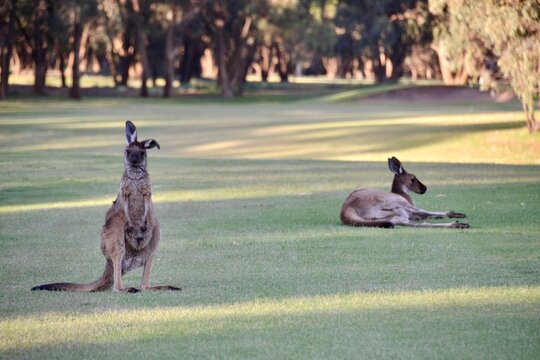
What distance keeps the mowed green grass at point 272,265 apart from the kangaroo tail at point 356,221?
0.16 meters

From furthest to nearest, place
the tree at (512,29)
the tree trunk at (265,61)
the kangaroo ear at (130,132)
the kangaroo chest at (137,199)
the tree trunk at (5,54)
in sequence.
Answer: the tree trunk at (265,61) → the tree trunk at (5,54) → the tree at (512,29) → the kangaroo chest at (137,199) → the kangaroo ear at (130,132)

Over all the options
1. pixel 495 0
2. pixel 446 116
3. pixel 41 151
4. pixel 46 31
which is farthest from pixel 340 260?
pixel 46 31

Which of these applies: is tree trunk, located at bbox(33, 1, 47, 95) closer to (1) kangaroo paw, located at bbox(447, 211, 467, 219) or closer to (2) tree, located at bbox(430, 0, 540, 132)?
(2) tree, located at bbox(430, 0, 540, 132)

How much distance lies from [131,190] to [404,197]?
6.09 m

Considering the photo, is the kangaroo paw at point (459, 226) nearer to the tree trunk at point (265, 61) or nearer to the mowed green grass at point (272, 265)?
the mowed green grass at point (272, 265)

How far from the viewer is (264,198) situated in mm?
18547

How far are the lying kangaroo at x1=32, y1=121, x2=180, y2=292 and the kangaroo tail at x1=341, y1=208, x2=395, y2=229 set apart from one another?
490cm

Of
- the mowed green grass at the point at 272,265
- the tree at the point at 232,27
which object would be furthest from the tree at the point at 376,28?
the mowed green grass at the point at 272,265

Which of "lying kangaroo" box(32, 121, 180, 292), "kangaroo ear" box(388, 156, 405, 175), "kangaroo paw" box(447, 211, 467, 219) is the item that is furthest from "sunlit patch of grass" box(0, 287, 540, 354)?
"kangaroo ear" box(388, 156, 405, 175)

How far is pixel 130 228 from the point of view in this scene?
30.5 feet

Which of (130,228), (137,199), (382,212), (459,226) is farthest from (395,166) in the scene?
(130,228)

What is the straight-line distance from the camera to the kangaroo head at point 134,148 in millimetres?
9180

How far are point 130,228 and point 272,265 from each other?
2.29 metres

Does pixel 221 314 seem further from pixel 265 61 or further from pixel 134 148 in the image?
pixel 265 61
